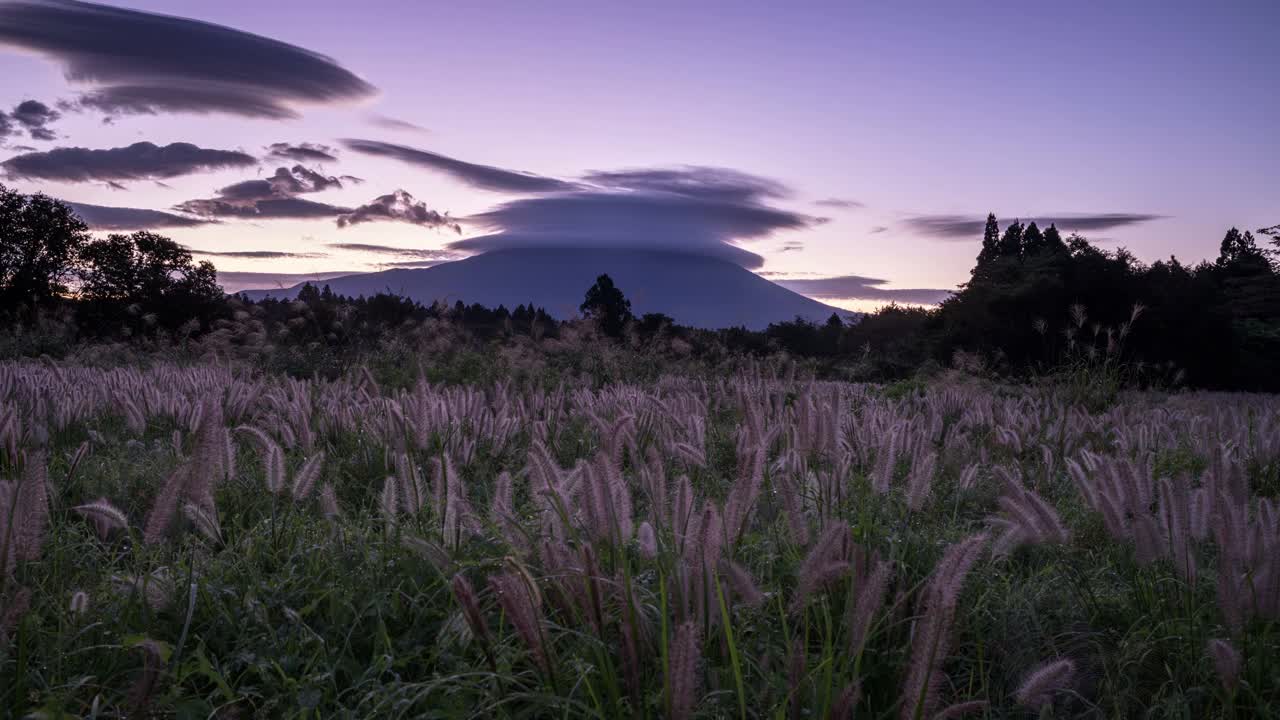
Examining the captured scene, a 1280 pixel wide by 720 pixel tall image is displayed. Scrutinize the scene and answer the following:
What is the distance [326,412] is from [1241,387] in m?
34.3

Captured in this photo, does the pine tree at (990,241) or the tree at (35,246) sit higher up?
the pine tree at (990,241)

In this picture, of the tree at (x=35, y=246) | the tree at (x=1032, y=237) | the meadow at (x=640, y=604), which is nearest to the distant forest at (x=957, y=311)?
the tree at (x=35, y=246)

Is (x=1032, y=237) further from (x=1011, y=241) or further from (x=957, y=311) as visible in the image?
(x=957, y=311)

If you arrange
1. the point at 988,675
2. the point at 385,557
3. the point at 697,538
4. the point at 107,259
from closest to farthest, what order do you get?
the point at 697,538
the point at 988,675
the point at 385,557
the point at 107,259

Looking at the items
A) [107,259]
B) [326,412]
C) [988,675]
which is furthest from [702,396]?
[107,259]

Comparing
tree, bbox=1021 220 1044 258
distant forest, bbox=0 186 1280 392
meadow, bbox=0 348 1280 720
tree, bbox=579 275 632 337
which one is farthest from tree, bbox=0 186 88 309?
tree, bbox=1021 220 1044 258

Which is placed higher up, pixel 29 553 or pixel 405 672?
pixel 29 553

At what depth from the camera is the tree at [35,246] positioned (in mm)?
32031

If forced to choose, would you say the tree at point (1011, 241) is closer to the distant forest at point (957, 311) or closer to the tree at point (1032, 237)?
the tree at point (1032, 237)

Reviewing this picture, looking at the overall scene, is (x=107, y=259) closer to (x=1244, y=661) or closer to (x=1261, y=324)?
(x=1244, y=661)

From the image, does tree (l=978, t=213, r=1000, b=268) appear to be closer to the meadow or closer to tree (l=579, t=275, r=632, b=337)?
tree (l=579, t=275, r=632, b=337)

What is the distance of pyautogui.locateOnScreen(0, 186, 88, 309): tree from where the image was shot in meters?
32.0

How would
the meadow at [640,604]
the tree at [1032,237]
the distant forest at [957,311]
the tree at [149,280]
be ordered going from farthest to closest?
the tree at [1032,237], the tree at [149,280], the distant forest at [957,311], the meadow at [640,604]

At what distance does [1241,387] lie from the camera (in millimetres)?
29078
